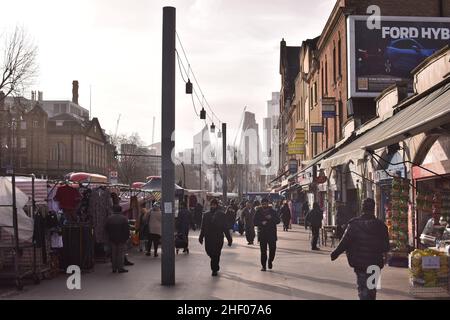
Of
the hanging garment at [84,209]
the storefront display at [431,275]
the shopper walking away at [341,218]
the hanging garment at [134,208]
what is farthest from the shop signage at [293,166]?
the storefront display at [431,275]

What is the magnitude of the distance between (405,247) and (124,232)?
715 centimetres

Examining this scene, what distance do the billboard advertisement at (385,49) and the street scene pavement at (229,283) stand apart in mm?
11749

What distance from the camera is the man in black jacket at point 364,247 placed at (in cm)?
880

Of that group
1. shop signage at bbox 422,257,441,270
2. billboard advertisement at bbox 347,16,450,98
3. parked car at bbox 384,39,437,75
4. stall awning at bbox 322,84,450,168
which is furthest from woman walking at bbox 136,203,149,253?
parked car at bbox 384,39,437,75

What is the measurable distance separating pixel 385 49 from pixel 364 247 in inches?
792

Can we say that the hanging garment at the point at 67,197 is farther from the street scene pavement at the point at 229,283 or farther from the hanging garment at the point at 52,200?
the street scene pavement at the point at 229,283

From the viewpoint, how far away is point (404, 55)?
27.5 meters

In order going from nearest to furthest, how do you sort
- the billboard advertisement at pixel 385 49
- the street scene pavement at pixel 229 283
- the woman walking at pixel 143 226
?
the street scene pavement at pixel 229 283, the woman walking at pixel 143 226, the billboard advertisement at pixel 385 49

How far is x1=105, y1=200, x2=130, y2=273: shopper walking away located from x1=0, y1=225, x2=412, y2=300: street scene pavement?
28 cm

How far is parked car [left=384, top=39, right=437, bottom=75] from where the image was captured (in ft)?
89.5

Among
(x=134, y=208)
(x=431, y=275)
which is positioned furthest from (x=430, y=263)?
(x=134, y=208)

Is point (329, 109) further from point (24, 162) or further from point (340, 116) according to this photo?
point (24, 162)

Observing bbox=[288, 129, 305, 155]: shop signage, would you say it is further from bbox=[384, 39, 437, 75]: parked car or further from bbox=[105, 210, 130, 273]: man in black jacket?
bbox=[105, 210, 130, 273]: man in black jacket
